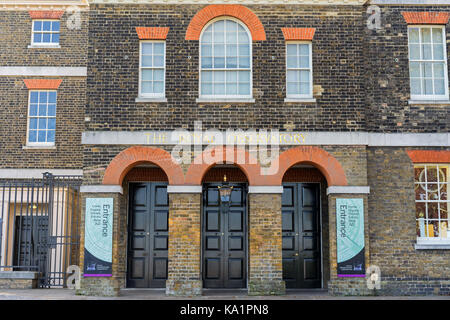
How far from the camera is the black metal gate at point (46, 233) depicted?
15.6m

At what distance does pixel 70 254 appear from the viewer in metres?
16.4

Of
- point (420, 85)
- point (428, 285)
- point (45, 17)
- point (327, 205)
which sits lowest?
point (428, 285)

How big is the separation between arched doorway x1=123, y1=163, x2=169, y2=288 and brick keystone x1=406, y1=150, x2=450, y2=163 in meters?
6.62

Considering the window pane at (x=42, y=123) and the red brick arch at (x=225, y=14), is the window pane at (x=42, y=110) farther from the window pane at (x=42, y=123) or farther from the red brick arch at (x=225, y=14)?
the red brick arch at (x=225, y=14)


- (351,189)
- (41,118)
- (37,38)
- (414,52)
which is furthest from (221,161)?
(37,38)

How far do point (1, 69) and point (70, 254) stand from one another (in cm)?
691

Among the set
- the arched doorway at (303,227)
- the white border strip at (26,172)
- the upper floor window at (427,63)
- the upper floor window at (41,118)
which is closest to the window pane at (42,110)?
the upper floor window at (41,118)

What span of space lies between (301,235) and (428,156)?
4015 mm

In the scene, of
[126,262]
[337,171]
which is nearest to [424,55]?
[337,171]

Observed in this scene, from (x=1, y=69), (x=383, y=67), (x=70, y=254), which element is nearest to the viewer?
(x=383, y=67)

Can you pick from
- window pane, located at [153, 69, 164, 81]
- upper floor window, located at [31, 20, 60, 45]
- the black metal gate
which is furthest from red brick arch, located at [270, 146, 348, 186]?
upper floor window, located at [31, 20, 60, 45]

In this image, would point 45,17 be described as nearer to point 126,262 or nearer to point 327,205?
point 126,262

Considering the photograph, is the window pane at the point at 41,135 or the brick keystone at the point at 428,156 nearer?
the brick keystone at the point at 428,156

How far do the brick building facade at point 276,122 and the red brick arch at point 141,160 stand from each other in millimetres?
26
